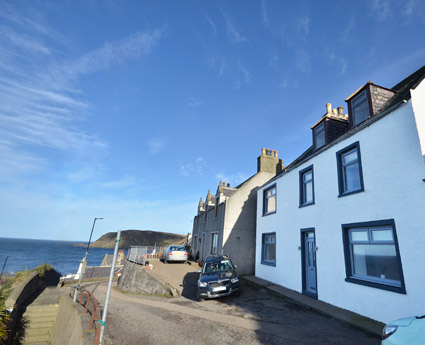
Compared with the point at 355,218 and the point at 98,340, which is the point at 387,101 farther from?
the point at 98,340

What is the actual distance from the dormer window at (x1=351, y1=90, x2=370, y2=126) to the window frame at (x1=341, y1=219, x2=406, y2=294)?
4.78 meters

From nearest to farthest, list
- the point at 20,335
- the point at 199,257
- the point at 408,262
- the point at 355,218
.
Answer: the point at 408,262 < the point at 355,218 < the point at 20,335 < the point at 199,257

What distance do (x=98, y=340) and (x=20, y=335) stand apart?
13.8m

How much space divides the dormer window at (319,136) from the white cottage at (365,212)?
0.10m

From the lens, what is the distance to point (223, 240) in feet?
60.6

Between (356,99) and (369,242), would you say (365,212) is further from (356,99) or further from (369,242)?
(356,99)

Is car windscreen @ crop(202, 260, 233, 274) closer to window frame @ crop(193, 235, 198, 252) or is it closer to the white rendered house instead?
the white rendered house

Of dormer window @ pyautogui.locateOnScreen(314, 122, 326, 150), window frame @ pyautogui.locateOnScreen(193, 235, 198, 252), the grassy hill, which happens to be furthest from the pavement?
the grassy hill

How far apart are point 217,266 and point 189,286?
4.01m

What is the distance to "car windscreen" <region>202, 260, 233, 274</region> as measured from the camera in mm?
12406

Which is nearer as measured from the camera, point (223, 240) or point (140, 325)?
point (140, 325)

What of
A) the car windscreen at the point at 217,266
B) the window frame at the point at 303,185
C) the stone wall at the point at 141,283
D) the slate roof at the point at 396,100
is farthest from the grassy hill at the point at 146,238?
the slate roof at the point at 396,100

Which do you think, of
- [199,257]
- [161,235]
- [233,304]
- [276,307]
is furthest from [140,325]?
[161,235]

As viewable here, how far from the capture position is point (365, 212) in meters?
8.14
